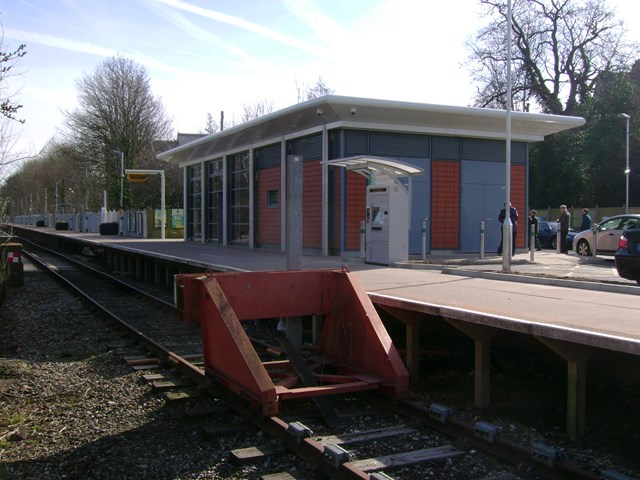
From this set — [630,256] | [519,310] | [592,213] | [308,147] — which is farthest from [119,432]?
[592,213]

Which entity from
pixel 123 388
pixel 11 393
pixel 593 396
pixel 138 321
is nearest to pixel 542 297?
pixel 593 396

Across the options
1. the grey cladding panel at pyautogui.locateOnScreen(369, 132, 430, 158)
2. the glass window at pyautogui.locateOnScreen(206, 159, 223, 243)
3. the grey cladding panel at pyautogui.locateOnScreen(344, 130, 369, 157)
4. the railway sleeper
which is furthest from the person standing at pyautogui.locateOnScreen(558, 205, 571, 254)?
the railway sleeper

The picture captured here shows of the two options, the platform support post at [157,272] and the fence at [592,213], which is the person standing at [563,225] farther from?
the fence at [592,213]

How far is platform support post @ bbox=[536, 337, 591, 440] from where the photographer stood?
5.43m

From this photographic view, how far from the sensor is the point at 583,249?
21.0 metres

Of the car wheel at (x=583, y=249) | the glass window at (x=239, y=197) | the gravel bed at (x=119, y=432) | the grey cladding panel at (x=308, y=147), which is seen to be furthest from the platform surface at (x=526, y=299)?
the glass window at (x=239, y=197)

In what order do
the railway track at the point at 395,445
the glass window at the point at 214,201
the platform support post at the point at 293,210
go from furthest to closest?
the glass window at the point at 214,201
the platform support post at the point at 293,210
the railway track at the point at 395,445

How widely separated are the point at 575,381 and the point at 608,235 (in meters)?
15.5

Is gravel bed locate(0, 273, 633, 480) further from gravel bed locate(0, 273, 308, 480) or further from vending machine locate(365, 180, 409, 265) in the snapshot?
vending machine locate(365, 180, 409, 265)

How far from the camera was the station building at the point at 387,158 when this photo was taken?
18.4 metres

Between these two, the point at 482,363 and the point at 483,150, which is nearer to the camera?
the point at 482,363

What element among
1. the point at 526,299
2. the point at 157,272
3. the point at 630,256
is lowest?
the point at 157,272

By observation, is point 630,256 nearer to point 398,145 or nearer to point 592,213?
point 398,145

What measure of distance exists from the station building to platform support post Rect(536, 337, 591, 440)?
11181 millimetres
